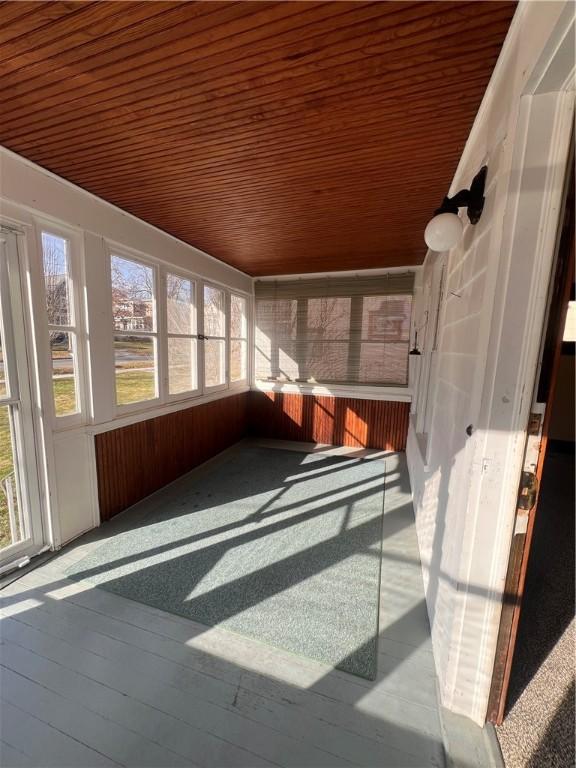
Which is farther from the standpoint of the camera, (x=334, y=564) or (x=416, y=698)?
(x=334, y=564)

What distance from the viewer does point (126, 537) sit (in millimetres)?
2443

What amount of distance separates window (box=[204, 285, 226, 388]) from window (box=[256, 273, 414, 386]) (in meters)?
0.78

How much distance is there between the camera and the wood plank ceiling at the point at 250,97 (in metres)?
1.08

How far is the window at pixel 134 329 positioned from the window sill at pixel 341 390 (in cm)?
213

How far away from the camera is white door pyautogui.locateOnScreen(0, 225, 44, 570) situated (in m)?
1.95

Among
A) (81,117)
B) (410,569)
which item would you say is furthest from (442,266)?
(81,117)

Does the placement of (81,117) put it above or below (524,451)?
above

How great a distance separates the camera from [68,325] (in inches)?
91.7

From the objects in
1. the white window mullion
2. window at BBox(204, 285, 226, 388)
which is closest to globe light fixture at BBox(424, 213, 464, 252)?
the white window mullion

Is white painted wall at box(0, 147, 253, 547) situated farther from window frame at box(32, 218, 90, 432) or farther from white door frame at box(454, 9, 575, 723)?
white door frame at box(454, 9, 575, 723)

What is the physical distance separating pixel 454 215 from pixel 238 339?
366 cm

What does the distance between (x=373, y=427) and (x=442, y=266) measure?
263 centimetres

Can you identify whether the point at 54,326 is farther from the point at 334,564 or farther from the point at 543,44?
the point at 543,44

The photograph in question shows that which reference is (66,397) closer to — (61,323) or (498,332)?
(61,323)
